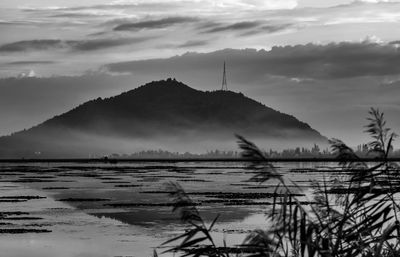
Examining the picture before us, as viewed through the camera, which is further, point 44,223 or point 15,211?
point 15,211

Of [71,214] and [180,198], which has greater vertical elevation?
[180,198]

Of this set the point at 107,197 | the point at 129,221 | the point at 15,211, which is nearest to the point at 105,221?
the point at 129,221

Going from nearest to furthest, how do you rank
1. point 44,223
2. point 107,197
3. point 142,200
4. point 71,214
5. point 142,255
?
point 142,255 < point 44,223 < point 71,214 < point 142,200 < point 107,197

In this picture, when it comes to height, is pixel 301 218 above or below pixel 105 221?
above

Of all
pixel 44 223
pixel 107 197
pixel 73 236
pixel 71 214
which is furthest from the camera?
pixel 107 197

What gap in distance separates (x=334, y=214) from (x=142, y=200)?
50.9 metres

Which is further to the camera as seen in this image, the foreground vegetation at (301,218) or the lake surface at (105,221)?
the lake surface at (105,221)

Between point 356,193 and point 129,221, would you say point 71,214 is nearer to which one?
point 129,221

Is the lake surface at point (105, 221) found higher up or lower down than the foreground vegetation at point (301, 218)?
lower down

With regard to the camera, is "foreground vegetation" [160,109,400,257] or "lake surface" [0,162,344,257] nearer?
"foreground vegetation" [160,109,400,257]

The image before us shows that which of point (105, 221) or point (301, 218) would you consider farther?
point (105, 221)

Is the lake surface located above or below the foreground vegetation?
below

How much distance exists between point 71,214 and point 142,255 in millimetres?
20177

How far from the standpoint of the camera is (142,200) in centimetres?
6312
